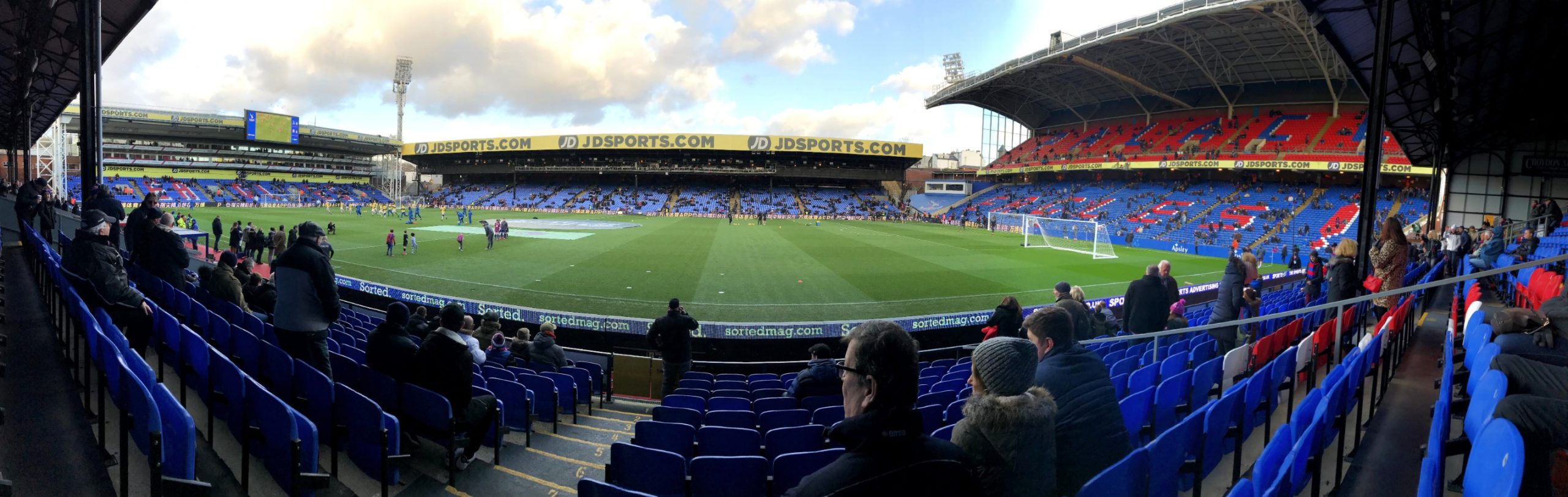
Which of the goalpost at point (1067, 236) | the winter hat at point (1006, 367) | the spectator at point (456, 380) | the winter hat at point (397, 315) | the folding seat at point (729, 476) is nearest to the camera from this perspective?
the winter hat at point (1006, 367)

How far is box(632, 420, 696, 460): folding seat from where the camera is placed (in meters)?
4.27

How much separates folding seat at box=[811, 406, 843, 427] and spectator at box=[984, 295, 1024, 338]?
97 centimetres

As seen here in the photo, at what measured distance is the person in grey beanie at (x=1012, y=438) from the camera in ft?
6.86

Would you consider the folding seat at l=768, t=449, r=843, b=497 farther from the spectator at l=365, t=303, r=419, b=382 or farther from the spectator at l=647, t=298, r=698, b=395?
the spectator at l=647, t=298, r=698, b=395

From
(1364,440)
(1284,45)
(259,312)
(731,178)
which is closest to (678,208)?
(731,178)

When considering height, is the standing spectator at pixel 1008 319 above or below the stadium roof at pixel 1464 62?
below

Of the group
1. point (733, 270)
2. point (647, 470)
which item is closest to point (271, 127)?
point (733, 270)

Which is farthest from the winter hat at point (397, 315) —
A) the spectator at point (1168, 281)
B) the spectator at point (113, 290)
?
the spectator at point (1168, 281)

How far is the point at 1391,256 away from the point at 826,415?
8.58 metres

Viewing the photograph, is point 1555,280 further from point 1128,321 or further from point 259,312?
point 259,312

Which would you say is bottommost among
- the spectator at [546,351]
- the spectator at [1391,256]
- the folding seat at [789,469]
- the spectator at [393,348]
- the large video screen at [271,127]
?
the spectator at [546,351]

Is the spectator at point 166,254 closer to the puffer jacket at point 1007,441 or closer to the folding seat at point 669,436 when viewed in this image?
Answer: the folding seat at point 669,436

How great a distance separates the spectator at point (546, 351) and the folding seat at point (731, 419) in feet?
12.6

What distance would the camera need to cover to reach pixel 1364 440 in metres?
4.83
